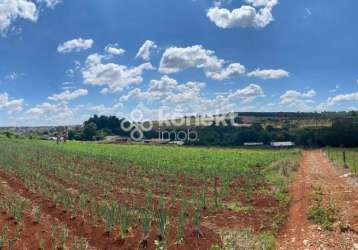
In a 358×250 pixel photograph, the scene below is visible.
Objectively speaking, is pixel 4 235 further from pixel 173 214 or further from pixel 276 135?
pixel 276 135

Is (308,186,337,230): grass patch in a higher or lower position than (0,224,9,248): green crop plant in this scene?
lower

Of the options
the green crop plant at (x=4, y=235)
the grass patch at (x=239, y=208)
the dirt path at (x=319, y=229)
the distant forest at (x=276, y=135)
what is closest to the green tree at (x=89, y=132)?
the distant forest at (x=276, y=135)

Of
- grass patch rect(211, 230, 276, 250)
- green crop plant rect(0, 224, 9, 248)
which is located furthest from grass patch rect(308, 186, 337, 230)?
Answer: green crop plant rect(0, 224, 9, 248)

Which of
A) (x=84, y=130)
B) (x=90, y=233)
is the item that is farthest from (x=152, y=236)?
(x=84, y=130)

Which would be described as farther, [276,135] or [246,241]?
[276,135]

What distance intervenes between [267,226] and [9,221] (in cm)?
812

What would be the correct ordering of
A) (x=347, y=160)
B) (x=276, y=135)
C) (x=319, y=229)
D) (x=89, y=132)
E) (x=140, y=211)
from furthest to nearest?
(x=89, y=132) → (x=276, y=135) → (x=347, y=160) → (x=140, y=211) → (x=319, y=229)

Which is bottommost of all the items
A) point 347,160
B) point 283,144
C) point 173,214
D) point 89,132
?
point 283,144

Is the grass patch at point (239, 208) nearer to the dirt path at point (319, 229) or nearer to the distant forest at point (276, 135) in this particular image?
the dirt path at point (319, 229)

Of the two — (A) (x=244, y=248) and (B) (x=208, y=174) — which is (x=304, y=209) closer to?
(A) (x=244, y=248)

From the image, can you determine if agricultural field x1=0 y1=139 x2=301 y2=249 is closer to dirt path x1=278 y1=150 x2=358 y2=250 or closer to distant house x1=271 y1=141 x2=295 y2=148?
dirt path x1=278 y1=150 x2=358 y2=250

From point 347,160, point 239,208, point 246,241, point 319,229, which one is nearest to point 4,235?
point 246,241

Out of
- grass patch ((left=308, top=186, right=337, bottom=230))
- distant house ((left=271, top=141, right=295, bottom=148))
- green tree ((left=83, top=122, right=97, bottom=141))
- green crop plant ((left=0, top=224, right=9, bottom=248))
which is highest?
green tree ((left=83, top=122, right=97, bottom=141))

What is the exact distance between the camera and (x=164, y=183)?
2125cm
